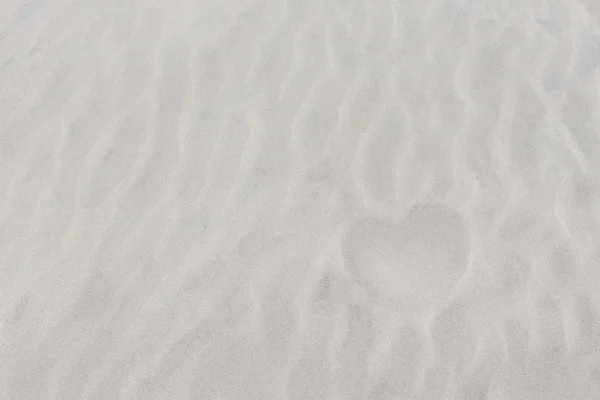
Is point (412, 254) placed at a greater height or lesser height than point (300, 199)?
lesser

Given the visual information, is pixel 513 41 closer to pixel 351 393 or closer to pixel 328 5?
pixel 328 5

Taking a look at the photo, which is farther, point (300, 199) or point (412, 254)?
point (300, 199)

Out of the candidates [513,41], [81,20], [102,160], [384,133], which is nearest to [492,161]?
[384,133]

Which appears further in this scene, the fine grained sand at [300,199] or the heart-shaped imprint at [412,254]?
the heart-shaped imprint at [412,254]

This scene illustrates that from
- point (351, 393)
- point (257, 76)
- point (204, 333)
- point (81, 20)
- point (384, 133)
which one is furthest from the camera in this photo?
point (81, 20)

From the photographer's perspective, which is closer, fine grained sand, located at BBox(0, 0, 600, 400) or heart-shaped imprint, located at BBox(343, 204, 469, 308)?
fine grained sand, located at BBox(0, 0, 600, 400)
